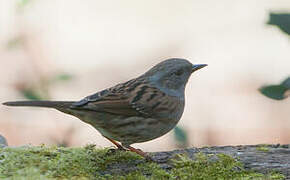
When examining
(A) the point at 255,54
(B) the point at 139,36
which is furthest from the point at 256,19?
(B) the point at 139,36

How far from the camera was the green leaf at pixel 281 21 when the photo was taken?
497 centimetres

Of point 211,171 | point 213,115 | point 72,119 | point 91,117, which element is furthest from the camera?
point 213,115

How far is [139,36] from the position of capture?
36.5 feet

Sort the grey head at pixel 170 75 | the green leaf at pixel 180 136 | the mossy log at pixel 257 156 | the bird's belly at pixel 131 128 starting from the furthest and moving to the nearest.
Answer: the grey head at pixel 170 75
the green leaf at pixel 180 136
the bird's belly at pixel 131 128
the mossy log at pixel 257 156

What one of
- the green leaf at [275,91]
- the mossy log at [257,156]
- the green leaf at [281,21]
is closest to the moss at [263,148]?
the mossy log at [257,156]

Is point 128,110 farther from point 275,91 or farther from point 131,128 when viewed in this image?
point 275,91

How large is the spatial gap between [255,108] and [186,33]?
185cm

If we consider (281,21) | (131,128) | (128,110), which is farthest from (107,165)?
(281,21)

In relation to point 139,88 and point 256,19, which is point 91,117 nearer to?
point 139,88

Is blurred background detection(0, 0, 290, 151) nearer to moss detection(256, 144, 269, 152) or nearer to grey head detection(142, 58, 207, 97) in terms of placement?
grey head detection(142, 58, 207, 97)

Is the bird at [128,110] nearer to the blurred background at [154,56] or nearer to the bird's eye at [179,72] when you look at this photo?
the bird's eye at [179,72]

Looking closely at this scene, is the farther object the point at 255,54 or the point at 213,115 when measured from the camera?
the point at 255,54

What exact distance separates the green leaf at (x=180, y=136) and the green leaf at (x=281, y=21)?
5.08ft

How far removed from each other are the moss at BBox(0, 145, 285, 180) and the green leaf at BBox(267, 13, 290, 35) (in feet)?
3.34
